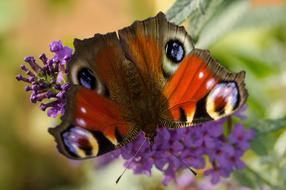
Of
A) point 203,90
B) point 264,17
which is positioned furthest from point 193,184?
point 203,90

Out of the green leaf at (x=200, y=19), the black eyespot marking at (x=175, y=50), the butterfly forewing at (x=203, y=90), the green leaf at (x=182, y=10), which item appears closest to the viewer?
the butterfly forewing at (x=203, y=90)

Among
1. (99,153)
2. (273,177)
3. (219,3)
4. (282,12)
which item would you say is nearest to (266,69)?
(282,12)

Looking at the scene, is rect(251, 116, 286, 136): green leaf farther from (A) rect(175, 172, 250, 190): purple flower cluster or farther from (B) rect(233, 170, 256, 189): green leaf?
(A) rect(175, 172, 250, 190): purple flower cluster

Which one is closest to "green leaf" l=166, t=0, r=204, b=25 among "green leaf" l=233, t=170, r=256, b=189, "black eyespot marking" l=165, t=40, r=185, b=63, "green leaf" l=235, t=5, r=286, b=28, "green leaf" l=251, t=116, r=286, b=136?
"black eyespot marking" l=165, t=40, r=185, b=63

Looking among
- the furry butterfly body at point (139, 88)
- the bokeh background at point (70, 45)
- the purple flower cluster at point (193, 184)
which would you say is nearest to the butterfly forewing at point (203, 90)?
the furry butterfly body at point (139, 88)

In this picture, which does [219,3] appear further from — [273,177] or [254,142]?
[273,177]

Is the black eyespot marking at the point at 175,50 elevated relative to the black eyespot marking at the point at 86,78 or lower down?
elevated

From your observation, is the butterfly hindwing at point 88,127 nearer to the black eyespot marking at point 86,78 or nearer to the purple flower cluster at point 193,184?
the black eyespot marking at point 86,78
